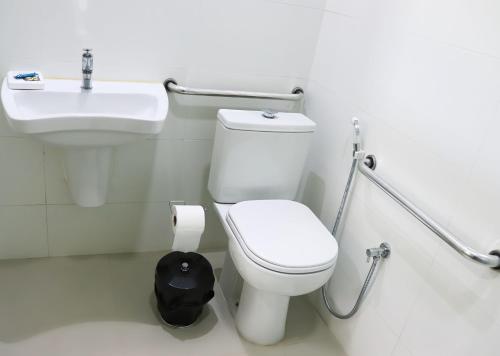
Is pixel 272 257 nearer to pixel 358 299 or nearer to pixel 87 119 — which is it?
pixel 358 299

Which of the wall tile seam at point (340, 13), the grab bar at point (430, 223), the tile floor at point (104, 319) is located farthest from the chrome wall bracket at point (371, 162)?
the tile floor at point (104, 319)

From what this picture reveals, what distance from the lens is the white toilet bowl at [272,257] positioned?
1371 millimetres

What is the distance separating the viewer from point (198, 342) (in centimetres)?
162

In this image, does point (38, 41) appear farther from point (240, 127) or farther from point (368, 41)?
point (368, 41)

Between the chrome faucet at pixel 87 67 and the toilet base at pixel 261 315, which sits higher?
the chrome faucet at pixel 87 67

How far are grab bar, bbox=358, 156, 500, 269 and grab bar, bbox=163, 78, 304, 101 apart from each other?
0.50 meters

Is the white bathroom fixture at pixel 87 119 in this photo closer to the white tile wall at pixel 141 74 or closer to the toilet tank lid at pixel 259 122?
the white tile wall at pixel 141 74

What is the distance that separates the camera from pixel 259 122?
1.63 m

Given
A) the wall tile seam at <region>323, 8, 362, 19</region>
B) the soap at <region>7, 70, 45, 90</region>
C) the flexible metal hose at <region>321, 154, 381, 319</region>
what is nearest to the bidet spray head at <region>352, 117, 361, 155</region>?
the flexible metal hose at <region>321, 154, 381, 319</region>

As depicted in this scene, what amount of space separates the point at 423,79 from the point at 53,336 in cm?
151

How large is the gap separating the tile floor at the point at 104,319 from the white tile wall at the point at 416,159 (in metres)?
0.22

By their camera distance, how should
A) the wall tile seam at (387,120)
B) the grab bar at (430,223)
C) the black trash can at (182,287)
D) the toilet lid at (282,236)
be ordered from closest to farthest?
1. the grab bar at (430,223)
2. the wall tile seam at (387,120)
3. the toilet lid at (282,236)
4. the black trash can at (182,287)

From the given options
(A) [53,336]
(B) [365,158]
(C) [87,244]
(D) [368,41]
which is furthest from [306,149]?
(A) [53,336]

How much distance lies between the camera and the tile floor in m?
1.53
